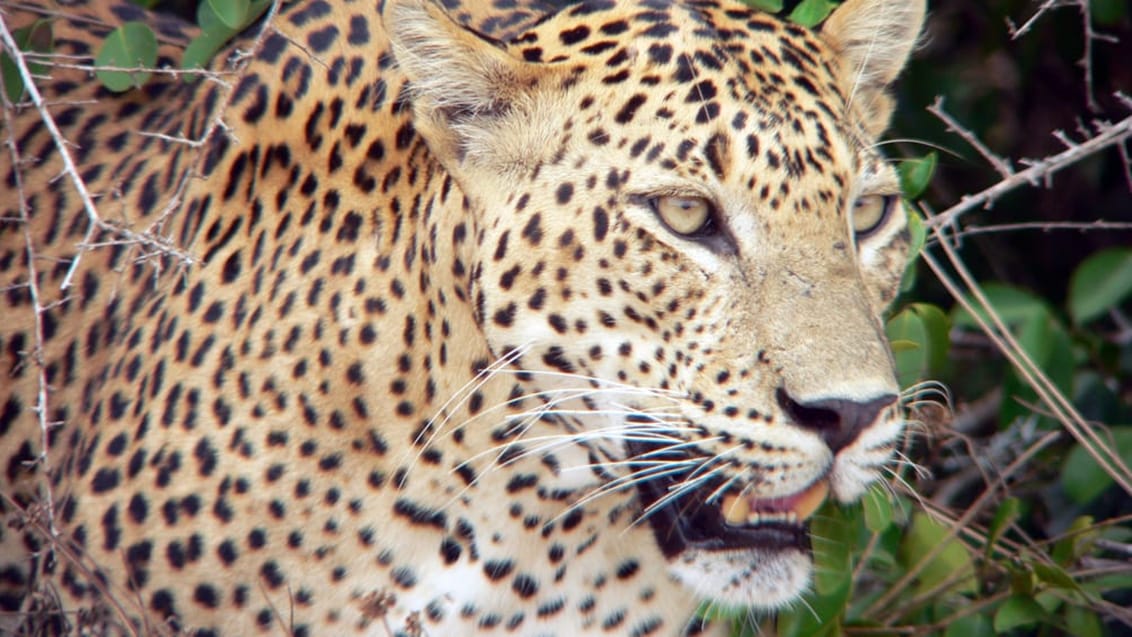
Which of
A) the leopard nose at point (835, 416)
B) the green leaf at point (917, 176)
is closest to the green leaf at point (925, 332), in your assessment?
the green leaf at point (917, 176)

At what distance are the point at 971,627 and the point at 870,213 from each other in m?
1.31

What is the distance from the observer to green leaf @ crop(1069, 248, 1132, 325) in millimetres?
4707

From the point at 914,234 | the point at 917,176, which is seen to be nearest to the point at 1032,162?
the point at 917,176

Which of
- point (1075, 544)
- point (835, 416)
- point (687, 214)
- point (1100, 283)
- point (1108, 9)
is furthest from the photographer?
point (1108, 9)

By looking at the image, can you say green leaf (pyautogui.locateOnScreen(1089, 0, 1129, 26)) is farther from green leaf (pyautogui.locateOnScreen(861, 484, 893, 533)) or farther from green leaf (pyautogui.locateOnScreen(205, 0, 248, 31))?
green leaf (pyautogui.locateOnScreen(205, 0, 248, 31))

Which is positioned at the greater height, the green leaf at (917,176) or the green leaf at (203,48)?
the green leaf at (917,176)

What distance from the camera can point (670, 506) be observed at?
3.45 m

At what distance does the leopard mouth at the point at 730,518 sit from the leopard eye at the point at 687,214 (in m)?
0.46

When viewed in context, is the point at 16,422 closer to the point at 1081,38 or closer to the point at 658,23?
the point at 658,23

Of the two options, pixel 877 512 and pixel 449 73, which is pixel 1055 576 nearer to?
pixel 877 512

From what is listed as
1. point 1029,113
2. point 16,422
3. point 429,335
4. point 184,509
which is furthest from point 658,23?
point 1029,113

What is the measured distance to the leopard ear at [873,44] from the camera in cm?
371

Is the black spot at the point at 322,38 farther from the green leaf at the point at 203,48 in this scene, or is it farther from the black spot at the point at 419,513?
the black spot at the point at 419,513

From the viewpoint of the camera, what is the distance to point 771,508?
10.8 ft
